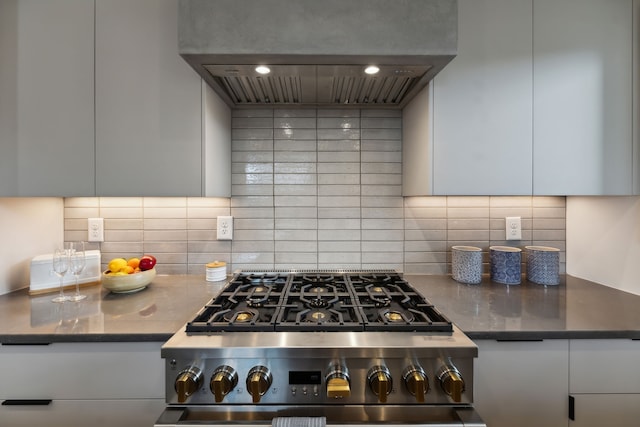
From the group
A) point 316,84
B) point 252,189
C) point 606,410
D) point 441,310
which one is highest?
point 316,84

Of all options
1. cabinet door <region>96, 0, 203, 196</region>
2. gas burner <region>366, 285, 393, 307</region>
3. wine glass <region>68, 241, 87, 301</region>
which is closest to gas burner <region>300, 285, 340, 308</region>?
gas burner <region>366, 285, 393, 307</region>

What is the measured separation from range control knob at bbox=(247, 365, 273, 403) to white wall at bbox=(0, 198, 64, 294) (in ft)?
4.35

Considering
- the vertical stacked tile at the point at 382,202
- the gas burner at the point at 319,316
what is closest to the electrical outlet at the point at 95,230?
the gas burner at the point at 319,316

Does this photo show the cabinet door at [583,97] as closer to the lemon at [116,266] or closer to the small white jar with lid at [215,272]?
the small white jar with lid at [215,272]

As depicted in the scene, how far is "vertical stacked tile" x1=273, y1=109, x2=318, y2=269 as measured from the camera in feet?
5.46

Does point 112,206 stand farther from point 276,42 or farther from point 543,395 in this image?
point 543,395

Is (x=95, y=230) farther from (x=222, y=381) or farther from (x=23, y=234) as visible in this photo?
(x=222, y=381)

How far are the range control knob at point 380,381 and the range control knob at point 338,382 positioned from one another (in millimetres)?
68

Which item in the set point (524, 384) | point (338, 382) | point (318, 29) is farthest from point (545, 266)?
point (318, 29)

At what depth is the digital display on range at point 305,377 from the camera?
88 centimetres

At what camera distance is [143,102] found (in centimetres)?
126

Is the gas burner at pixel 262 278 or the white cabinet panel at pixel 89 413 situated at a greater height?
the gas burner at pixel 262 278

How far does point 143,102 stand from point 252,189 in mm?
647

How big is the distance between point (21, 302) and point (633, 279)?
2.67 meters
